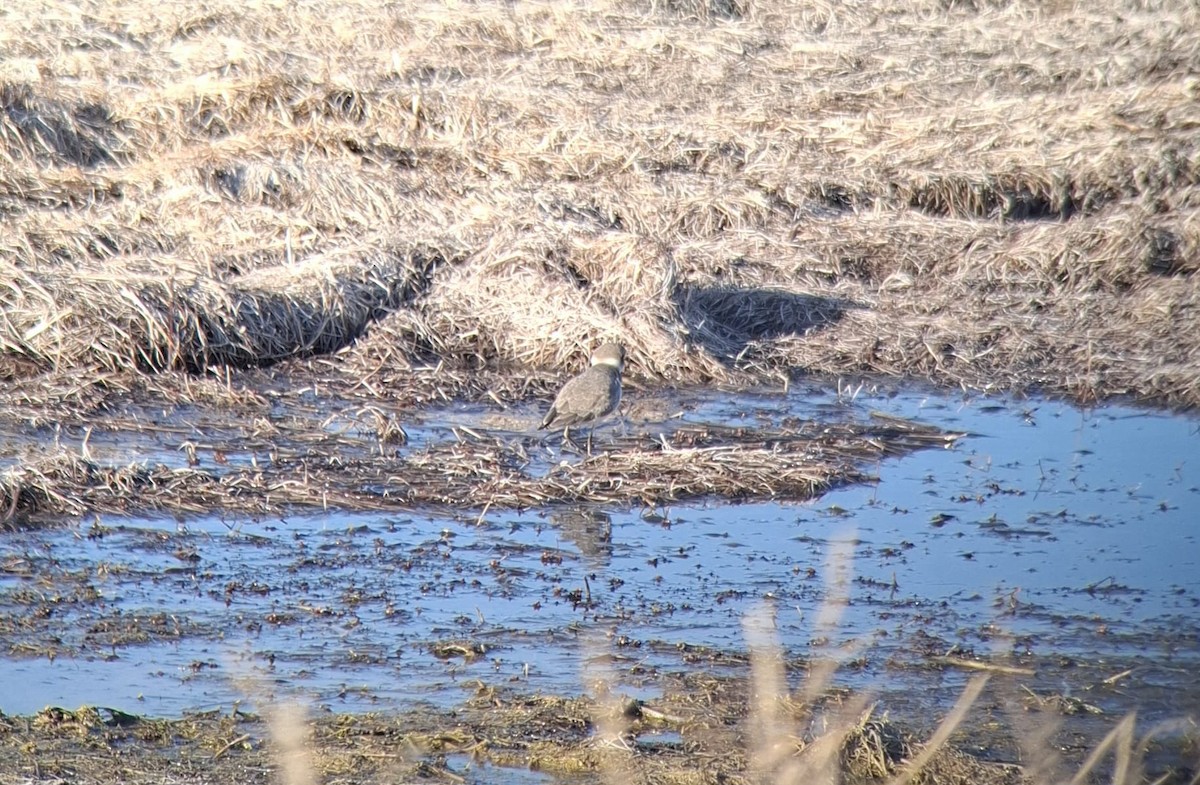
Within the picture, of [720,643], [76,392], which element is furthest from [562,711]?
[76,392]

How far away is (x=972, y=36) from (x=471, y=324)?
1010 cm

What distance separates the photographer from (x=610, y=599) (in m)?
5.91

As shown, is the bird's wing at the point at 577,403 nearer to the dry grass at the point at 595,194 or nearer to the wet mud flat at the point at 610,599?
the wet mud flat at the point at 610,599

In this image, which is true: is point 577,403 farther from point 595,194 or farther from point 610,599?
point 595,194

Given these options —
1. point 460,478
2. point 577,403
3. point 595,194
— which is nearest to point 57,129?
point 595,194

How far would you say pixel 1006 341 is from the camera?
32.8ft

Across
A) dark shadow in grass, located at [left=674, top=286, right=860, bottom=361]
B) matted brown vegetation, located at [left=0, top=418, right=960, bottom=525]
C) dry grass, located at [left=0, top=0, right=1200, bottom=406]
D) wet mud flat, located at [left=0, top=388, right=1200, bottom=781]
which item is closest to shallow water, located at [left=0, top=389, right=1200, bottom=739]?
wet mud flat, located at [left=0, top=388, right=1200, bottom=781]

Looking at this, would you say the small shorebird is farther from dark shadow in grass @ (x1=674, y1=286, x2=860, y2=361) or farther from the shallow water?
dark shadow in grass @ (x1=674, y1=286, x2=860, y2=361)

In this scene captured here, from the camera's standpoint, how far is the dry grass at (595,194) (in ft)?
31.0

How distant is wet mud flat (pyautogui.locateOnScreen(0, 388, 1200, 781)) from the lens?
4.64m

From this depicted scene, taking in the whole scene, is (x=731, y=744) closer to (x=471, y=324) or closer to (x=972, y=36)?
(x=471, y=324)

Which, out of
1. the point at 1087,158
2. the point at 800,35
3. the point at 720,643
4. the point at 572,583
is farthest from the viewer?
the point at 800,35

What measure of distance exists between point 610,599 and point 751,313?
15.2ft

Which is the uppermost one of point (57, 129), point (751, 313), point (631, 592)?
point (57, 129)
